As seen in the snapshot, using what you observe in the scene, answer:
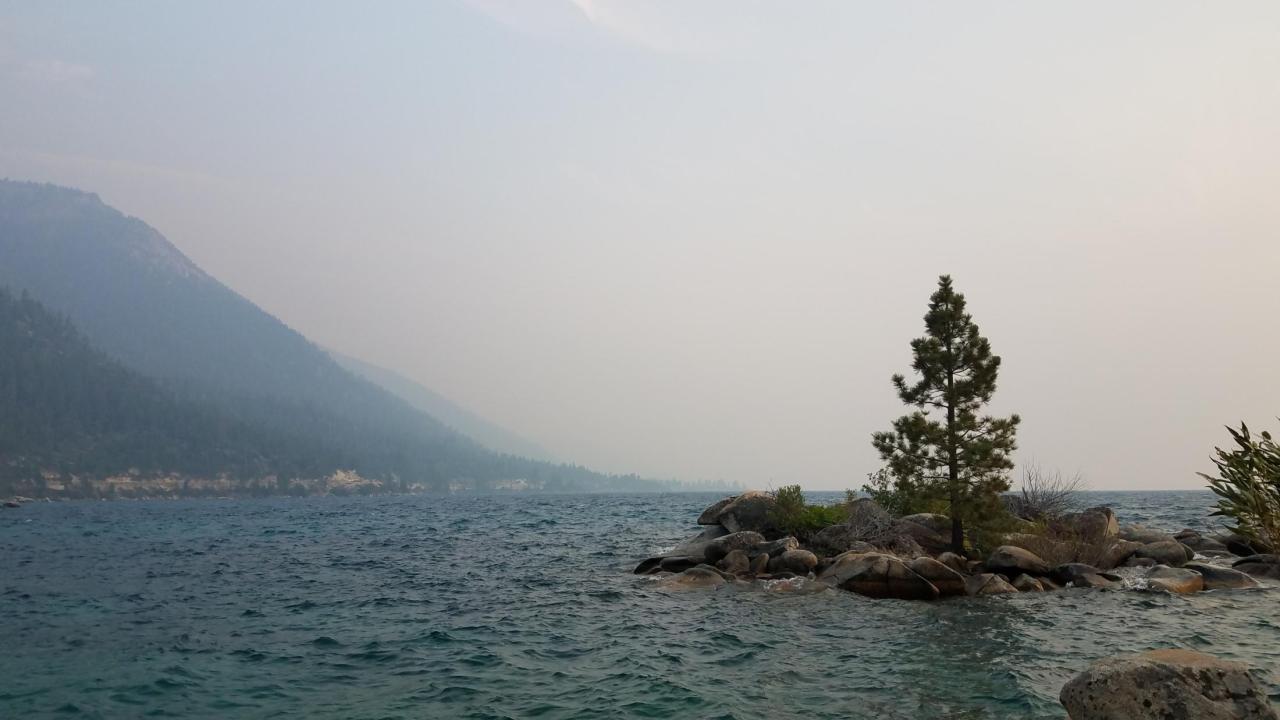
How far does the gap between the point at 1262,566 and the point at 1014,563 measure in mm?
9933

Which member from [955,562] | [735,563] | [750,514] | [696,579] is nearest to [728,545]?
[735,563]

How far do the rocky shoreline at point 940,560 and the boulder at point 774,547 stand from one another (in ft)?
0.19

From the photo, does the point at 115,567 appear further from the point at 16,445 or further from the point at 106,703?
the point at 16,445

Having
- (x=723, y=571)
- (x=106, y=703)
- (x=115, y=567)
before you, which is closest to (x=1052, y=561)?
(x=723, y=571)

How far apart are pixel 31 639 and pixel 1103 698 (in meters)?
25.0

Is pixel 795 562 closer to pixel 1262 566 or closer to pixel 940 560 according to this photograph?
pixel 940 560

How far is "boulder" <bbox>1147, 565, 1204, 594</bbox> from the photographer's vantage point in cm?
2528

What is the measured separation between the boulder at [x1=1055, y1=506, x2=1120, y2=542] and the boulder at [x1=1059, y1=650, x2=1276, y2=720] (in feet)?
78.5

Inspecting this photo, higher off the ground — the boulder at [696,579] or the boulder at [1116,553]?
the boulder at [1116,553]

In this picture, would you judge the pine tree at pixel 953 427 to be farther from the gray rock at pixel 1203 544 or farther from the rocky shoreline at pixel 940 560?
the gray rock at pixel 1203 544

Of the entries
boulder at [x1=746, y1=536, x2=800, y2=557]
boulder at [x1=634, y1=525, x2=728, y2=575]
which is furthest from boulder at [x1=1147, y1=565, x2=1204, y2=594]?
boulder at [x1=634, y1=525, x2=728, y2=575]

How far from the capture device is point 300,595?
2767 cm

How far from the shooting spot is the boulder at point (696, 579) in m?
28.1

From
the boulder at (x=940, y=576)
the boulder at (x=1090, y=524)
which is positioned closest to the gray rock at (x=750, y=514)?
the boulder at (x=940, y=576)
